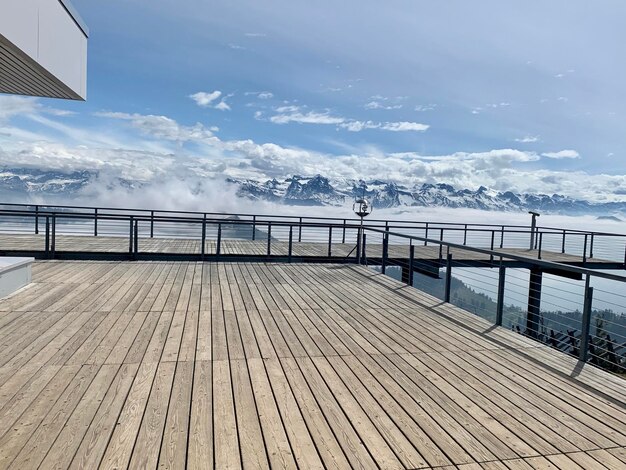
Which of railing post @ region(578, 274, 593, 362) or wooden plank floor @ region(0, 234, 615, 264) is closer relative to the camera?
railing post @ region(578, 274, 593, 362)

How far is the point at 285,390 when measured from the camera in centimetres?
306

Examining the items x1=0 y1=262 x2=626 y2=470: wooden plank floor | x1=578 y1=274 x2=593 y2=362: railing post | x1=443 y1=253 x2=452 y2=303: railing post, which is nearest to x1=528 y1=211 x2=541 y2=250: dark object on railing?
x1=443 y1=253 x2=452 y2=303: railing post

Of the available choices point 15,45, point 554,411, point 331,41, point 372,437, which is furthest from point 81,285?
point 331,41

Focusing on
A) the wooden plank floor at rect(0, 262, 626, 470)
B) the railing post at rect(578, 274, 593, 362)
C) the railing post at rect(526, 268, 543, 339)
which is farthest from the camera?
the railing post at rect(526, 268, 543, 339)

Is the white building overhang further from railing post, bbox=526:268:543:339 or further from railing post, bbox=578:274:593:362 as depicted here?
railing post, bbox=578:274:593:362

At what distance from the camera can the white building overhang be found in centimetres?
480

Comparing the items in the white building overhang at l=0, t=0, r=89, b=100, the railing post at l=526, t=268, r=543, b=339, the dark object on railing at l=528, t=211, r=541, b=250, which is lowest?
the railing post at l=526, t=268, r=543, b=339

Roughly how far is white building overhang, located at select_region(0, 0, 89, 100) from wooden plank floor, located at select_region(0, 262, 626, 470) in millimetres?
2878

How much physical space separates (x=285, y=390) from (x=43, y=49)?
518cm

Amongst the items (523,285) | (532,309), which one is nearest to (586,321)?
(523,285)

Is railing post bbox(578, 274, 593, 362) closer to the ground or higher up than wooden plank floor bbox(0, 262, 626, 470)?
higher up

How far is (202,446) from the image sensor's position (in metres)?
2.29

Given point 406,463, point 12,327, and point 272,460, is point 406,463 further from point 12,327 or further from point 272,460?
point 12,327

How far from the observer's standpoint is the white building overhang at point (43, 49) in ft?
15.8
